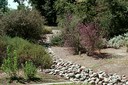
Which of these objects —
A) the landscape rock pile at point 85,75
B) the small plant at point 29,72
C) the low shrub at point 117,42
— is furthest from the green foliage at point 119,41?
the small plant at point 29,72

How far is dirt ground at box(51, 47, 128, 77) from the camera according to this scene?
13.0m

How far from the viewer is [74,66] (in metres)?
13.8

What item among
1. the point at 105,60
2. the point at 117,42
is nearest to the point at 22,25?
the point at 117,42

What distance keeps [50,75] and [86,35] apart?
4.45 metres

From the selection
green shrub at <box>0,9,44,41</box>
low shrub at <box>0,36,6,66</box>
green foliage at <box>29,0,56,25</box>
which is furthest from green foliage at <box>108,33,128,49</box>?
green foliage at <box>29,0,56,25</box>

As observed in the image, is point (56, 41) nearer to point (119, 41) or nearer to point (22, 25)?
point (22, 25)

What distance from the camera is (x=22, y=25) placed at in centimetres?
1966

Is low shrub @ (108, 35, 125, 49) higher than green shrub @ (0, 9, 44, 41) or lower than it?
lower

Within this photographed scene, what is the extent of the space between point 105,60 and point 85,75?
2.45 m

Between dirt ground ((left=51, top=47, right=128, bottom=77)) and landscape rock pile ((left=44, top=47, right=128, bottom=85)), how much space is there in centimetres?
45

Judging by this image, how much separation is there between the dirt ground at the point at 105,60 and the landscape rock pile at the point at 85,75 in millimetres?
451

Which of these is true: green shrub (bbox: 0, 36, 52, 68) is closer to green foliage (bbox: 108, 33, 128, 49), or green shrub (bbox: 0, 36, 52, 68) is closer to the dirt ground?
the dirt ground

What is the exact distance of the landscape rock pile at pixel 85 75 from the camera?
37.8ft

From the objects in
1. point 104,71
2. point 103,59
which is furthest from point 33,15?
point 104,71
